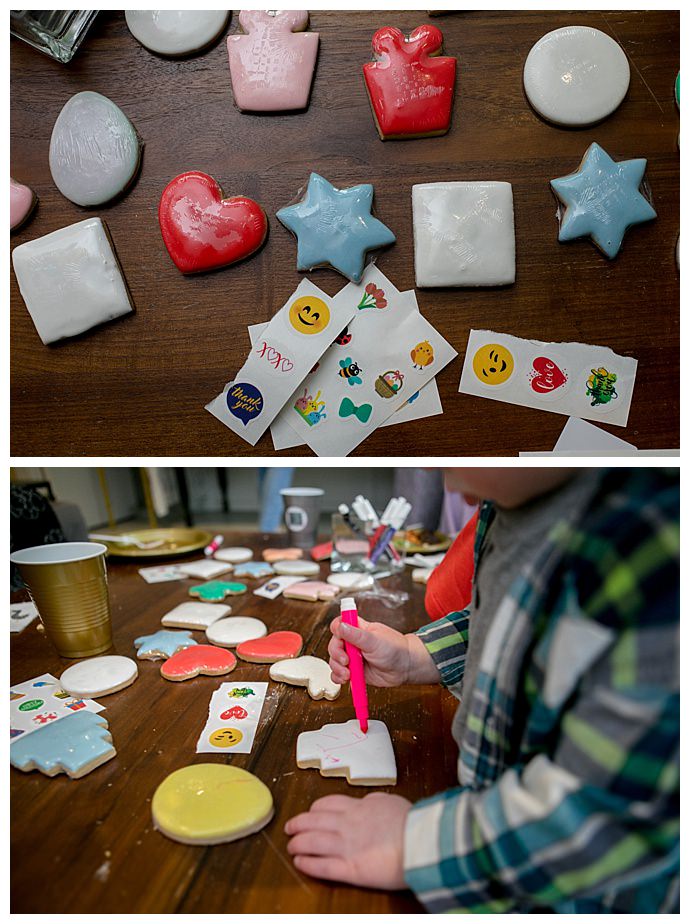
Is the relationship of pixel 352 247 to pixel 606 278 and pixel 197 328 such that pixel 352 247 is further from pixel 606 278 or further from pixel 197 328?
pixel 606 278

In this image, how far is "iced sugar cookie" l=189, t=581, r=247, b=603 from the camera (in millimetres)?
1042

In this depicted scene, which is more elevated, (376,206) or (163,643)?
(376,206)

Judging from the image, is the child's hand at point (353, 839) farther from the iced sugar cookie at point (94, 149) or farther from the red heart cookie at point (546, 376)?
the iced sugar cookie at point (94, 149)

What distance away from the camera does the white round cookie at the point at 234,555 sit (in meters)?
1.32

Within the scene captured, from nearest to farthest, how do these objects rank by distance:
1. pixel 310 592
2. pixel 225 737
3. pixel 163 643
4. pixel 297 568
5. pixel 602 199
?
1. pixel 225 737
2. pixel 163 643
3. pixel 602 199
4. pixel 310 592
5. pixel 297 568

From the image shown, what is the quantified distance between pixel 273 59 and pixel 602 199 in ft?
1.84

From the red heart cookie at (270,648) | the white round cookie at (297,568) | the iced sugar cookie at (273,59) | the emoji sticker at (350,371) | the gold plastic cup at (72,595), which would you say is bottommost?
the white round cookie at (297,568)

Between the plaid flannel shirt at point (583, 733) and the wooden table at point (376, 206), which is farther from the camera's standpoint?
the wooden table at point (376, 206)

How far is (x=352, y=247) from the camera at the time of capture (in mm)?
939

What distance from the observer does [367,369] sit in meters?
1.00

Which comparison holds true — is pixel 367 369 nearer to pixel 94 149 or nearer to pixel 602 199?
pixel 602 199

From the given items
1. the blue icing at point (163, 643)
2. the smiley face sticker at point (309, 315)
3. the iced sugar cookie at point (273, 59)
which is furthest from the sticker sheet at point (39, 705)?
the iced sugar cookie at point (273, 59)

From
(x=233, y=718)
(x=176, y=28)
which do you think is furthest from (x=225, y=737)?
(x=176, y=28)

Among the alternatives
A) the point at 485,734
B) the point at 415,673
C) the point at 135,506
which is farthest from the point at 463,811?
the point at 135,506
